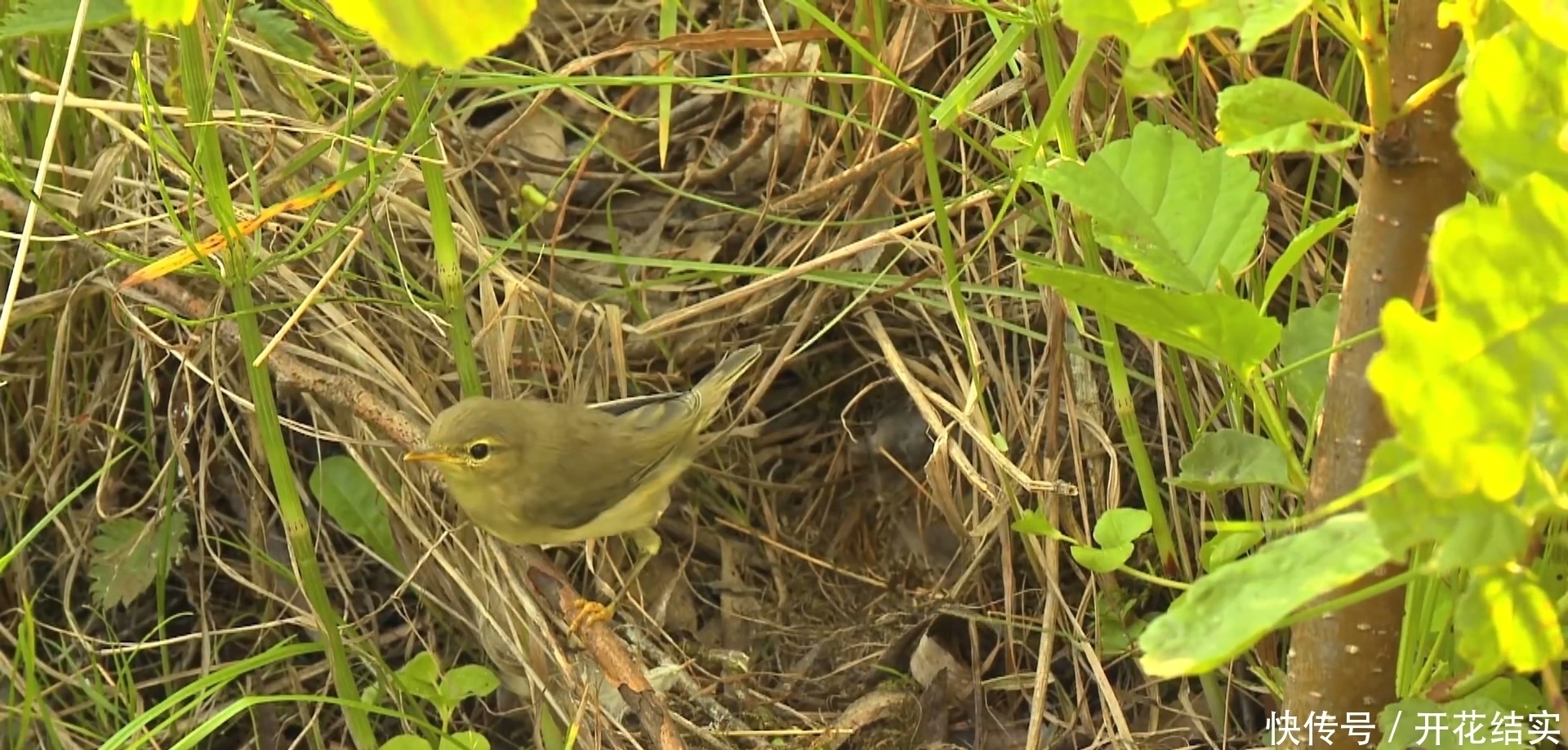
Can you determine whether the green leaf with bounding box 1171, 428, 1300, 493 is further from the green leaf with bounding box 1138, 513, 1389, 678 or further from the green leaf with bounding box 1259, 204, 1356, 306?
the green leaf with bounding box 1138, 513, 1389, 678

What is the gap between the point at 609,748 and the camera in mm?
2668

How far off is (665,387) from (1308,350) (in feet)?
5.96

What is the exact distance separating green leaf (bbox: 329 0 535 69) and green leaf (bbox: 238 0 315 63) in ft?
6.10

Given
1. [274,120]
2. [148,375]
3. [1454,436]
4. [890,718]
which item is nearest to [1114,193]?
[1454,436]

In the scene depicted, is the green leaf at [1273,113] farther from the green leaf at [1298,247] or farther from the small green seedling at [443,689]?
the small green seedling at [443,689]

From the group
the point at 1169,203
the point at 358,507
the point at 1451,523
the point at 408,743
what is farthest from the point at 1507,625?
the point at 358,507

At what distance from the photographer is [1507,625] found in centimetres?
111

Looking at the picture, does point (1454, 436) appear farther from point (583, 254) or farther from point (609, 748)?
point (583, 254)

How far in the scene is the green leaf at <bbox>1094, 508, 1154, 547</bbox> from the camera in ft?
7.06

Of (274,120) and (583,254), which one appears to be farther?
(583,254)

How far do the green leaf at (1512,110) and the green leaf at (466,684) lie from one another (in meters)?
2.04

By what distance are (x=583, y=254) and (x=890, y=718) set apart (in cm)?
113

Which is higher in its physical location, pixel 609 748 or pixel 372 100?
pixel 372 100

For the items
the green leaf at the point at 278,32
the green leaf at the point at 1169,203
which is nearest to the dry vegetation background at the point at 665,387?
the green leaf at the point at 278,32
